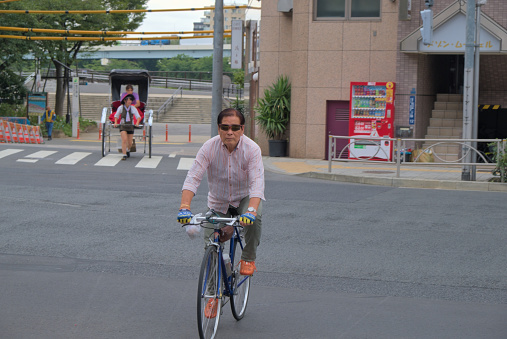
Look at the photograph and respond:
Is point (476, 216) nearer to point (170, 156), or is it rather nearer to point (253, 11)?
point (170, 156)

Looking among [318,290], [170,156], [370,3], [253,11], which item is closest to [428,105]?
[370,3]

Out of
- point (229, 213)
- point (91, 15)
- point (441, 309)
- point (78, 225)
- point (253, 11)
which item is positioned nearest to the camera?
point (229, 213)

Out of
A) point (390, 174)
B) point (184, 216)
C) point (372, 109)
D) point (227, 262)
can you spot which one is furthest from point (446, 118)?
point (184, 216)

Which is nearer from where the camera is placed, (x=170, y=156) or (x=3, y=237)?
(x=3, y=237)

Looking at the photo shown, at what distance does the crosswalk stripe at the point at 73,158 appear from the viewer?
20.0 metres

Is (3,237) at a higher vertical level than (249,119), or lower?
lower

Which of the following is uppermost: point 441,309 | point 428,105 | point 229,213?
point 428,105

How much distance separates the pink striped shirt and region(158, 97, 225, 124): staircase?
47.4m

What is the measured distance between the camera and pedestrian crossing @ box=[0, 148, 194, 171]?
19.9 meters

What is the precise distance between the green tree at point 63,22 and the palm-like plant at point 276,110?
18.2 m

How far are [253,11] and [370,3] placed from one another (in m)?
12.7

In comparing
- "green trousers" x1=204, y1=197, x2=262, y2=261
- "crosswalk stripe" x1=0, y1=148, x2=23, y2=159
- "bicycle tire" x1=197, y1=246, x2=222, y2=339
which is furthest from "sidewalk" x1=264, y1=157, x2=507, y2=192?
"bicycle tire" x1=197, y1=246, x2=222, y2=339

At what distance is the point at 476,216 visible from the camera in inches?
471

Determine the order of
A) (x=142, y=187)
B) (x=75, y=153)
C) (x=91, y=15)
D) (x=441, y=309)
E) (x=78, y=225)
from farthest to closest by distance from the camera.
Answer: (x=91, y=15), (x=75, y=153), (x=142, y=187), (x=78, y=225), (x=441, y=309)
